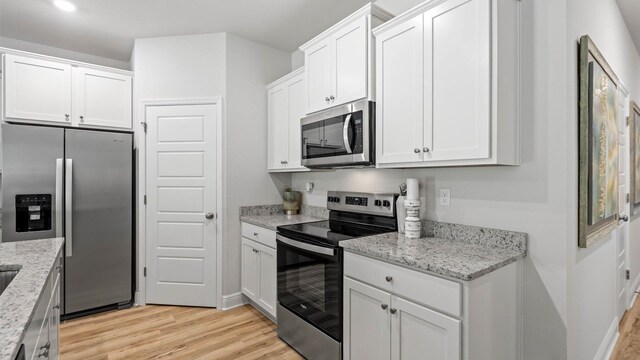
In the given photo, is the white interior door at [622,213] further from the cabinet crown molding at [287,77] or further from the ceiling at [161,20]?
the cabinet crown molding at [287,77]

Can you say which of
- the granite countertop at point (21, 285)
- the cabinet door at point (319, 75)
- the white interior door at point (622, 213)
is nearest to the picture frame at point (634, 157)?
the white interior door at point (622, 213)

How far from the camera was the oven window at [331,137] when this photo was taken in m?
2.24

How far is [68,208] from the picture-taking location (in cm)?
288

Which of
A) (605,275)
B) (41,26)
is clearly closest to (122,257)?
(41,26)

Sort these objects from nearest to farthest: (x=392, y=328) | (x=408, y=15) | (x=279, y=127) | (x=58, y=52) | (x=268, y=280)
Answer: (x=392, y=328) < (x=408, y=15) < (x=268, y=280) < (x=279, y=127) < (x=58, y=52)

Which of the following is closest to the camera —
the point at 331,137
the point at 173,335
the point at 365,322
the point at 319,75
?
the point at 365,322

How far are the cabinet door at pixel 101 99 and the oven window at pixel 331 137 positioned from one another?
78.3 inches

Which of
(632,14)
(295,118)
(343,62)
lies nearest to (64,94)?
(295,118)

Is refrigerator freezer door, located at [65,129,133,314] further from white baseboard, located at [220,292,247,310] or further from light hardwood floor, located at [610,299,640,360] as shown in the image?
light hardwood floor, located at [610,299,640,360]

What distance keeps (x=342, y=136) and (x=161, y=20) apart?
2.09 meters

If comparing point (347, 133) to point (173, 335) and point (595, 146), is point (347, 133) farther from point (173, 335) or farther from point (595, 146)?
point (173, 335)

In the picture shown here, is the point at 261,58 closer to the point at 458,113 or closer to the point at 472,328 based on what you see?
the point at 458,113

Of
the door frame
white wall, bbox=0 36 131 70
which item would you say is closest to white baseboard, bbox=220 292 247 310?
the door frame

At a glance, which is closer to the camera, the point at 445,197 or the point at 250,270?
the point at 445,197
